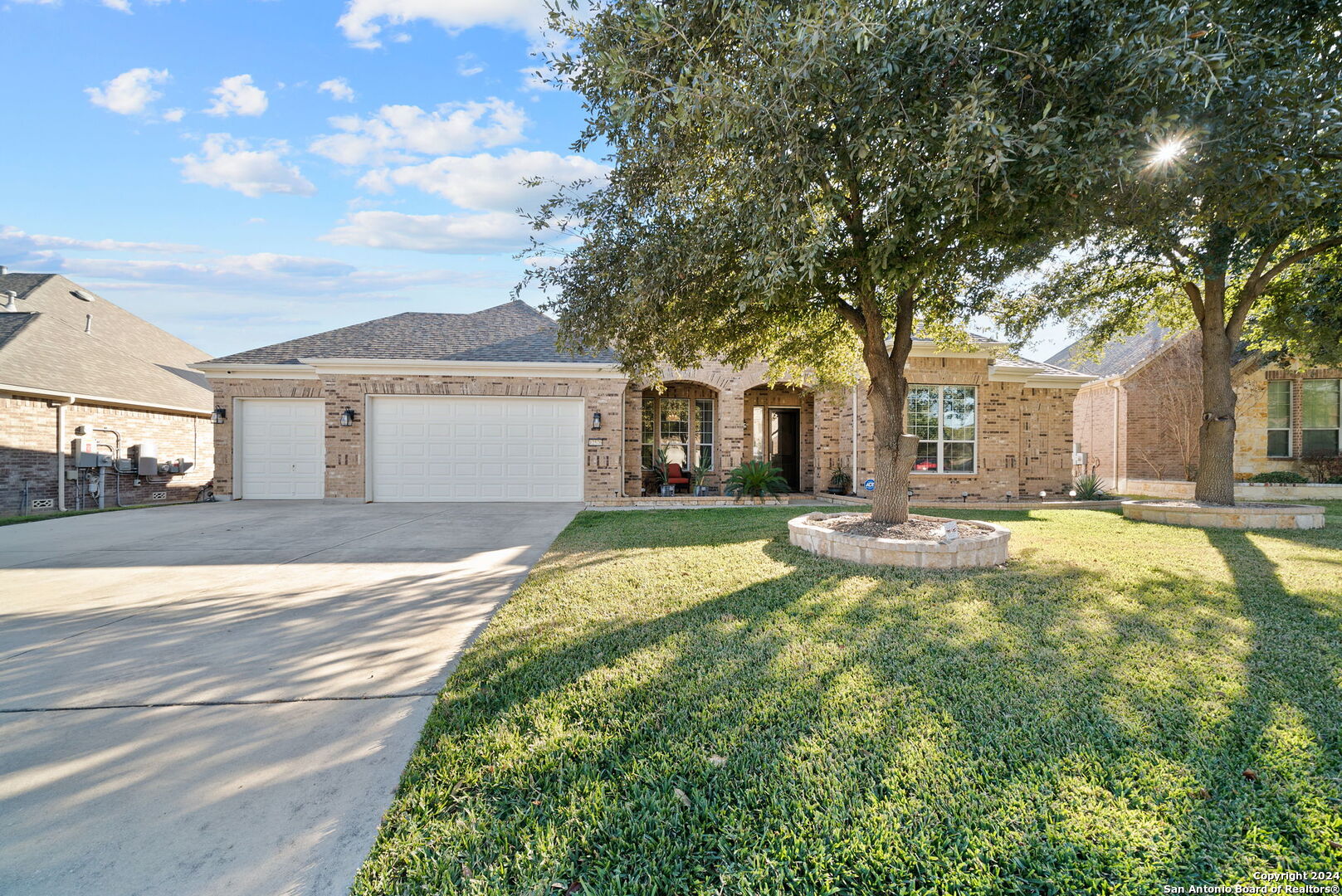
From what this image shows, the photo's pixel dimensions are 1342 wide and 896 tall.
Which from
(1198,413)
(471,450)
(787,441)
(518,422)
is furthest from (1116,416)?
(471,450)

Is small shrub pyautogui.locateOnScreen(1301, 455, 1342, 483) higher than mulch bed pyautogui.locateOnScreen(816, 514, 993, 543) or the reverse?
higher

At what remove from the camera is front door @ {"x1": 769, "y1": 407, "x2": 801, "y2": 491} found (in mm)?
15117

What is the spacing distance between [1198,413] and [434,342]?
65.0ft

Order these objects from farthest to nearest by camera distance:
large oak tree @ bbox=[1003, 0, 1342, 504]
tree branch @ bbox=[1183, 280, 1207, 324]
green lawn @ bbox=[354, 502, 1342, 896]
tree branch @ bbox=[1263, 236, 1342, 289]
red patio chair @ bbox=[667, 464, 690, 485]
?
red patio chair @ bbox=[667, 464, 690, 485] → tree branch @ bbox=[1183, 280, 1207, 324] → tree branch @ bbox=[1263, 236, 1342, 289] → large oak tree @ bbox=[1003, 0, 1342, 504] → green lawn @ bbox=[354, 502, 1342, 896]

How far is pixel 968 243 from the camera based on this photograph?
5.57 metres

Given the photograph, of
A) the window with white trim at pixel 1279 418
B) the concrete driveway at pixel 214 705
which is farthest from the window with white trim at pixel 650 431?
the window with white trim at pixel 1279 418

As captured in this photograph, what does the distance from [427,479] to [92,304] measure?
13.8 m

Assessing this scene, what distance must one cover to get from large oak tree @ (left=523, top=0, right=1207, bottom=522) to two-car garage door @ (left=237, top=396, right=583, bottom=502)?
6243 millimetres

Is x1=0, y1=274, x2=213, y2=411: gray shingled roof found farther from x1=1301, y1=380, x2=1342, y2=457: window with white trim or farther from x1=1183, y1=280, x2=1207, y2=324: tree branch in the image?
x1=1301, y1=380, x2=1342, y2=457: window with white trim

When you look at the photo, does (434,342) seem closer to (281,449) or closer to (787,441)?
(281,449)

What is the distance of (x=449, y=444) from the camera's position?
1288 centimetres

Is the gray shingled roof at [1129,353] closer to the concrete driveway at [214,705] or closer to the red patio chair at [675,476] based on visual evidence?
the red patio chair at [675,476]

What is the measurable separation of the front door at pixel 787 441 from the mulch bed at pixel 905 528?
7529 millimetres

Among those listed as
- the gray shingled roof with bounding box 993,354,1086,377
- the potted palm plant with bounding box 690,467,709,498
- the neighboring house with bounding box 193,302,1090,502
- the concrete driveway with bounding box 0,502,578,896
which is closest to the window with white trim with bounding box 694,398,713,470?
the neighboring house with bounding box 193,302,1090,502
